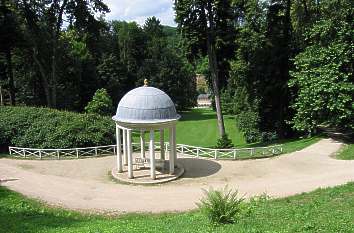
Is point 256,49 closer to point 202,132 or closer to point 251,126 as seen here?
point 251,126

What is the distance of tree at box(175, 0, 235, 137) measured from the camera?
113 ft

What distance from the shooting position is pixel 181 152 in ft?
102

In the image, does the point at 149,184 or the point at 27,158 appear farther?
the point at 27,158

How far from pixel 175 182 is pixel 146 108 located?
450 centimetres

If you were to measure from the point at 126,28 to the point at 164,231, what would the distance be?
86269mm

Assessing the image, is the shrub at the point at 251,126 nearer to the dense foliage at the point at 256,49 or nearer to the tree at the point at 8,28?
the dense foliage at the point at 256,49

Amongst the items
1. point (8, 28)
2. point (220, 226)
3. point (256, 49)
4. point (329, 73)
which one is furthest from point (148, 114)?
point (8, 28)

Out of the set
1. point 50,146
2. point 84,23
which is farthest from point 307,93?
point 84,23

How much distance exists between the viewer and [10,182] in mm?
24359

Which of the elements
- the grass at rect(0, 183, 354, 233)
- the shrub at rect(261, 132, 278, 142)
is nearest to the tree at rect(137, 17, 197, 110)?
the shrub at rect(261, 132, 278, 142)

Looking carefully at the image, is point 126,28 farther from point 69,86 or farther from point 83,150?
point 83,150

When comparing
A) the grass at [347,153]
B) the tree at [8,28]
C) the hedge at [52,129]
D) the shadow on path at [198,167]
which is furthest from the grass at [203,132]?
the tree at [8,28]

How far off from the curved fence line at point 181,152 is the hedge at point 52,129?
0.71 metres

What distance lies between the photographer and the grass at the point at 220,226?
12977mm
